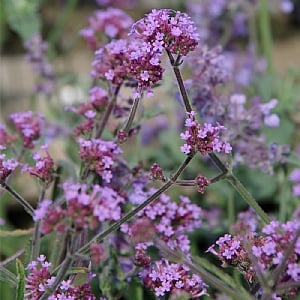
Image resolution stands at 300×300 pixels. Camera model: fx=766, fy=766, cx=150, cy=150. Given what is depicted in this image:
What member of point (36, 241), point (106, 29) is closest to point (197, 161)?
point (106, 29)

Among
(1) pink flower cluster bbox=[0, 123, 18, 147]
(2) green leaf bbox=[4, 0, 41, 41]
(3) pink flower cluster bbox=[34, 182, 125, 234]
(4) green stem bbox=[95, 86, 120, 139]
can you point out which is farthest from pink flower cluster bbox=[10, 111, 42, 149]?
(2) green leaf bbox=[4, 0, 41, 41]

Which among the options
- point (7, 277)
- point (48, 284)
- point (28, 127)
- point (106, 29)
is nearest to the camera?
point (48, 284)

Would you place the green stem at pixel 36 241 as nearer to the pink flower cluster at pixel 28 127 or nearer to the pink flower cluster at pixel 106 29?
the pink flower cluster at pixel 28 127

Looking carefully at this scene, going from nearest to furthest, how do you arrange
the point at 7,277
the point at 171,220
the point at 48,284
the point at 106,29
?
the point at 48,284
the point at 7,277
the point at 171,220
the point at 106,29

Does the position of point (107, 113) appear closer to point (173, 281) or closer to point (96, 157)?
point (96, 157)

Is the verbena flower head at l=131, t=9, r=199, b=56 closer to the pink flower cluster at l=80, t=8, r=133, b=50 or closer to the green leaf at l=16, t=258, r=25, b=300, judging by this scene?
the green leaf at l=16, t=258, r=25, b=300

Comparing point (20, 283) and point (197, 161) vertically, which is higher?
point (197, 161)

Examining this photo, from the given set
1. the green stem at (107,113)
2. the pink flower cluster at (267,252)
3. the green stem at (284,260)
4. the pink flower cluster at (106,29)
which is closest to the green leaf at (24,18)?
the pink flower cluster at (106,29)
